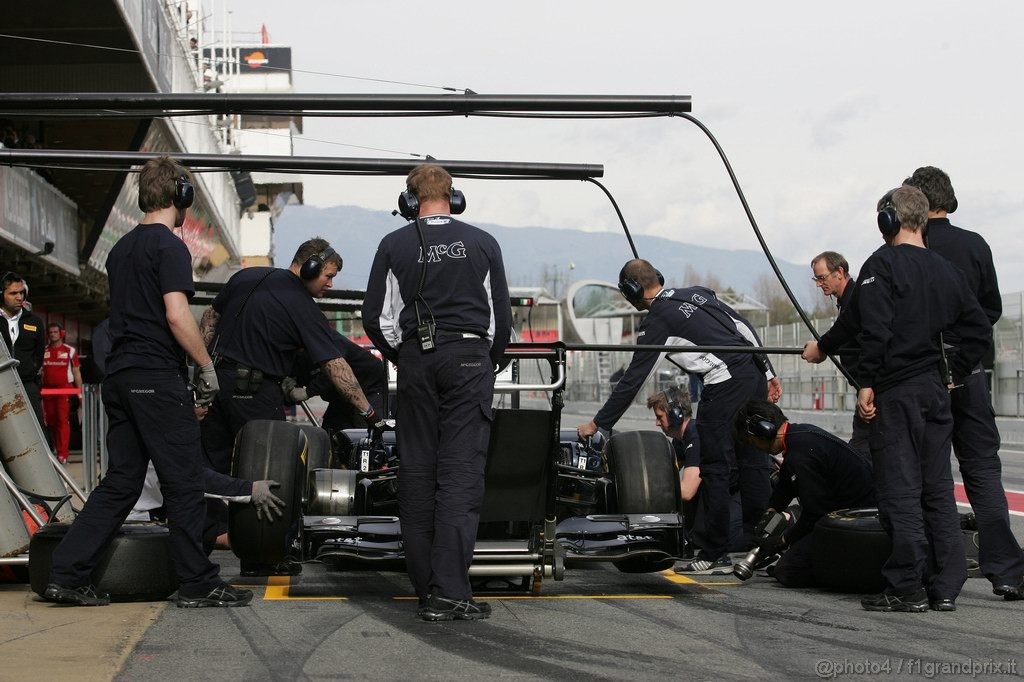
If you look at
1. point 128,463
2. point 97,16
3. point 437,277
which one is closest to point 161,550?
point 128,463

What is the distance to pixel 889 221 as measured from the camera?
22.1 feet

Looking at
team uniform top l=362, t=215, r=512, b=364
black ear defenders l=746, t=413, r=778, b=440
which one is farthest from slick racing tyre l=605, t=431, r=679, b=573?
team uniform top l=362, t=215, r=512, b=364

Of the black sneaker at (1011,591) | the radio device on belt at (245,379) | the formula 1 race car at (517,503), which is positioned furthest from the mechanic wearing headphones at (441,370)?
the black sneaker at (1011,591)

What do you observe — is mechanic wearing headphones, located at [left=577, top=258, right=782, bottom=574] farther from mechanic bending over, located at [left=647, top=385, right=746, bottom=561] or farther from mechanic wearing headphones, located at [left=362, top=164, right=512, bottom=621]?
mechanic wearing headphones, located at [left=362, top=164, right=512, bottom=621]

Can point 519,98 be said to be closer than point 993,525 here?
No

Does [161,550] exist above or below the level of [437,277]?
below

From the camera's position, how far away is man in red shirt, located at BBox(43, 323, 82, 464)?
17.9 metres

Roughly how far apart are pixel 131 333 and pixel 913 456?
143 inches

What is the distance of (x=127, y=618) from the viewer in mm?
6125

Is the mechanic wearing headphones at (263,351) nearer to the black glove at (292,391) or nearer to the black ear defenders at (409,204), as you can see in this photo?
the black glove at (292,391)

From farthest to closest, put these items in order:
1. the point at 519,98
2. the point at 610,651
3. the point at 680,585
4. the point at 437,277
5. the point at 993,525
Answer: the point at 519,98 < the point at 680,585 < the point at 993,525 < the point at 437,277 < the point at 610,651

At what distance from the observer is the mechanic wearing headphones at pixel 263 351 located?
25.8ft

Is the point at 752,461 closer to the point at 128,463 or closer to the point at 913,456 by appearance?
the point at 913,456

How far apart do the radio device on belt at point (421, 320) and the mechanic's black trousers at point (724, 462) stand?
2.50m
